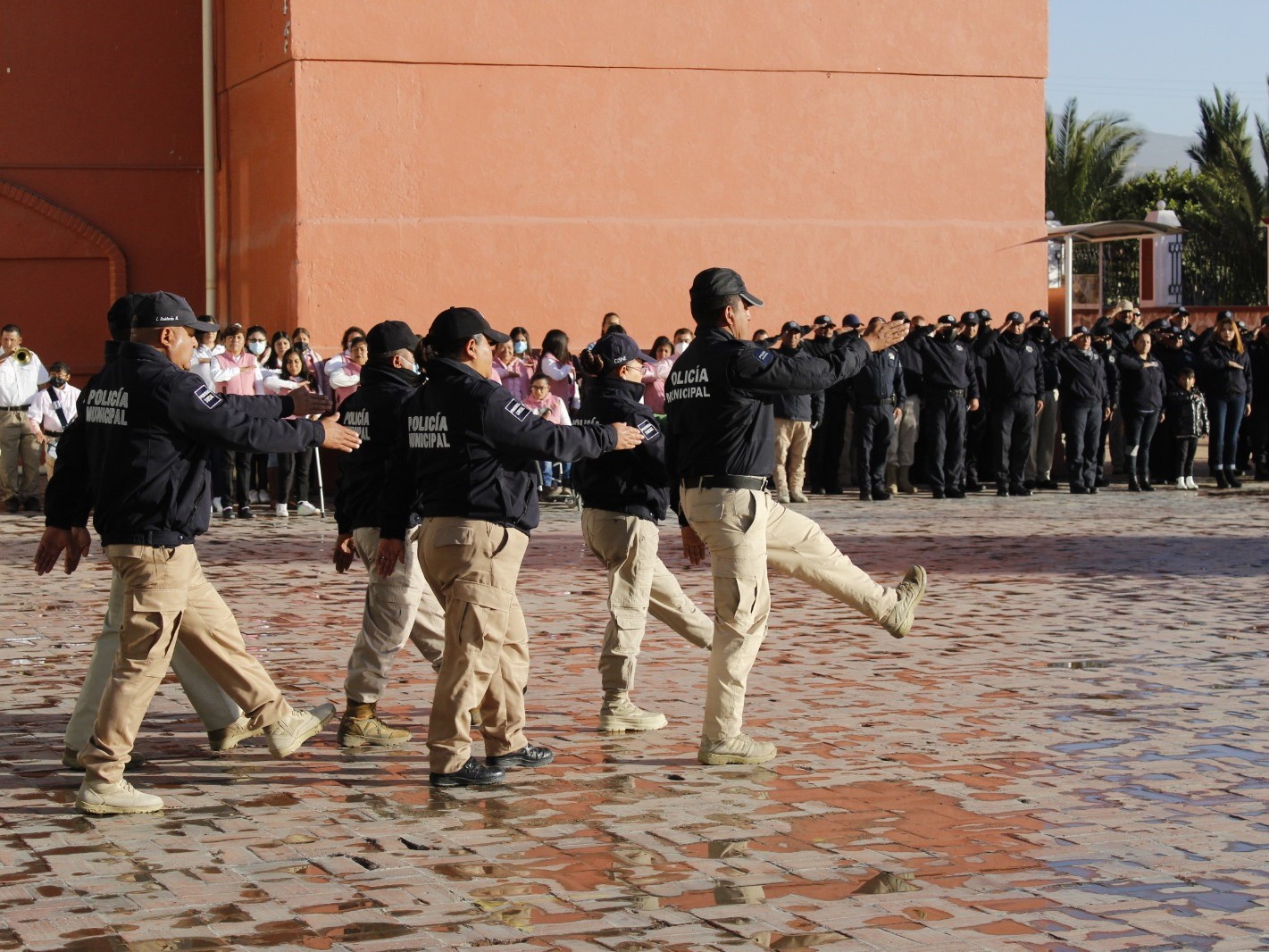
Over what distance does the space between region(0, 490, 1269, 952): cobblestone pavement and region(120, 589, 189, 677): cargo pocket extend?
0.57 m

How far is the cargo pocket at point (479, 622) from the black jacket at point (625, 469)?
3.81 ft

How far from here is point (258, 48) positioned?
22219 millimetres

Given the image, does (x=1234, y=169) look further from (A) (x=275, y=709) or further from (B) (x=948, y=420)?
(A) (x=275, y=709)

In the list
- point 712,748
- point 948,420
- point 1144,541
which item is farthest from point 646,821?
point 948,420

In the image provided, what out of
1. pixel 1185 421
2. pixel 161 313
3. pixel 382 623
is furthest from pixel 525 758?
pixel 1185 421

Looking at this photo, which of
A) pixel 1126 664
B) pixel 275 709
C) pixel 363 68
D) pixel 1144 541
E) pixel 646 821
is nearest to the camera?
pixel 646 821

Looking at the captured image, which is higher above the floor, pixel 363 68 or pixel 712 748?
pixel 363 68

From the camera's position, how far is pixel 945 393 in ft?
64.7

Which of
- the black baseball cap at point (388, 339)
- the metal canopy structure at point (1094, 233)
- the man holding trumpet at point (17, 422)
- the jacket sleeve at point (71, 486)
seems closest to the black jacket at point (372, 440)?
the black baseball cap at point (388, 339)

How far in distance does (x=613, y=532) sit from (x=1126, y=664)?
3119 millimetres

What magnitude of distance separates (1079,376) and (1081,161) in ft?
95.6

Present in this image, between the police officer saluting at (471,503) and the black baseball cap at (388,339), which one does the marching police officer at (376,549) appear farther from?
the police officer saluting at (471,503)

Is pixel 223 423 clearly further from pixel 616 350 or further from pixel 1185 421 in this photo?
pixel 1185 421

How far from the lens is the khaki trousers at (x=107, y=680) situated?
23.8ft
